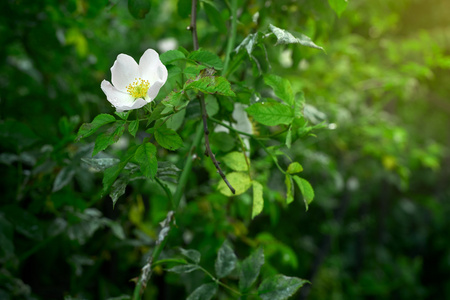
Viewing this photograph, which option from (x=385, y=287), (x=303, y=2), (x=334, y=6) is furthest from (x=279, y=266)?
(x=334, y=6)

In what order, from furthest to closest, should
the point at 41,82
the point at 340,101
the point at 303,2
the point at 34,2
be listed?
the point at 340,101, the point at 41,82, the point at 34,2, the point at 303,2

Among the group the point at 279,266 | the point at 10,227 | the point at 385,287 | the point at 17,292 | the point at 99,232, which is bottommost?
the point at 385,287

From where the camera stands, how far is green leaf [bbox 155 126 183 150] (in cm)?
44

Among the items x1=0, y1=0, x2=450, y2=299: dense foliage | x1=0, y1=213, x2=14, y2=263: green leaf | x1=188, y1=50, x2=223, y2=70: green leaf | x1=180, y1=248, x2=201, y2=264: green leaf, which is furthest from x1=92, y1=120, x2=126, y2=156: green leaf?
x1=0, y1=213, x2=14, y2=263: green leaf

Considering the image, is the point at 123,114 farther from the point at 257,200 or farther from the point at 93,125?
the point at 257,200

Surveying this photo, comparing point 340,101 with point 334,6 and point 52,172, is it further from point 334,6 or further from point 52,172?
point 52,172

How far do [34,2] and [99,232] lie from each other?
810mm

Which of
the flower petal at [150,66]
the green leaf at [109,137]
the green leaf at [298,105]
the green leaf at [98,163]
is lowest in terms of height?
the green leaf at [98,163]

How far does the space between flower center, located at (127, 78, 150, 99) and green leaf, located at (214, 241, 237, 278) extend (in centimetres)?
28

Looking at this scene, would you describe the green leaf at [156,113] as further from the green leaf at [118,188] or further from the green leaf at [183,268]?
the green leaf at [183,268]

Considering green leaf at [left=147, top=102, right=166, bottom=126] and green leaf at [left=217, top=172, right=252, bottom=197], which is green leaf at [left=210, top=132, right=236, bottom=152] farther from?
green leaf at [left=147, top=102, right=166, bottom=126]

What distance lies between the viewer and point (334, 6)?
1.88 feet

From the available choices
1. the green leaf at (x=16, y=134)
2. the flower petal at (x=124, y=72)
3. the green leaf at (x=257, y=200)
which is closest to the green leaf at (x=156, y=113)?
the flower petal at (x=124, y=72)

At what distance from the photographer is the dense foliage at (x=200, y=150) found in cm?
51
